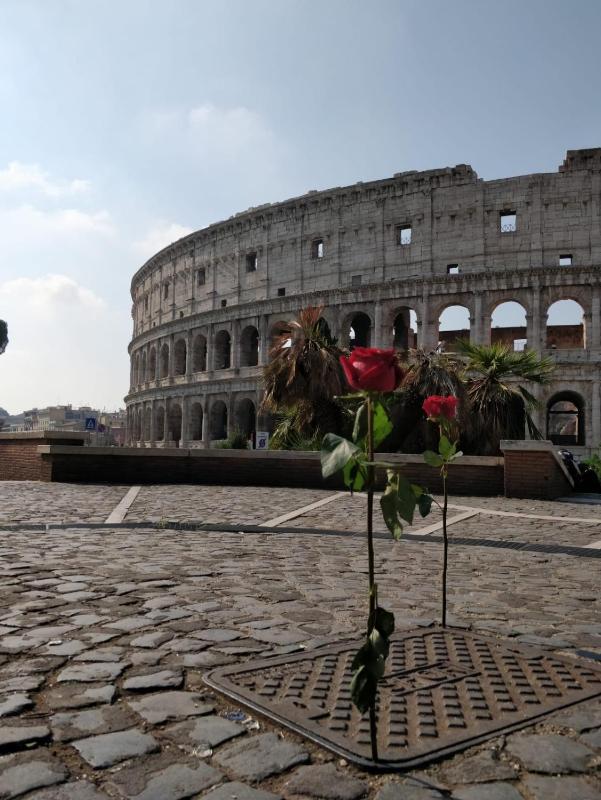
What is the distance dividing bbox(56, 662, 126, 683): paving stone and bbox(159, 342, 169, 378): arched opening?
153 ft

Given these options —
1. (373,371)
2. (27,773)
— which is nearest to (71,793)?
(27,773)

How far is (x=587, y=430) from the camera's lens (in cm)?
3175

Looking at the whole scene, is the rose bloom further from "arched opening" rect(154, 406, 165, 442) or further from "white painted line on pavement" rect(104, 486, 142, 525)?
"arched opening" rect(154, 406, 165, 442)

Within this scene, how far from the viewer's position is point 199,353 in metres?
46.5

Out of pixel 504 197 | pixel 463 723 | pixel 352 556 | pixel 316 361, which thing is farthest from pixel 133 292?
Result: pixel 463 723

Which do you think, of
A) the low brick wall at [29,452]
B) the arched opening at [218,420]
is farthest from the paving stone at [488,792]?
the arched opening at [218,420]

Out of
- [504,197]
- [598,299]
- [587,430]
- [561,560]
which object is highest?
[504,197]

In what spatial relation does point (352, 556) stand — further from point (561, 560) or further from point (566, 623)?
point (566, 623)

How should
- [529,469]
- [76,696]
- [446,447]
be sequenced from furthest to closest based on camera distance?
[529,469] < [446,447] < [76,696]

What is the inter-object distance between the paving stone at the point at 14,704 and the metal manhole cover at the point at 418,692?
0.84 metres

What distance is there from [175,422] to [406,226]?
21.2 metres

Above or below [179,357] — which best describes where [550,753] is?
below

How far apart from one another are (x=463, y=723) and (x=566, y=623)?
2.14 m

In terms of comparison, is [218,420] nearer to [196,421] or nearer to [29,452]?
[196,421]
